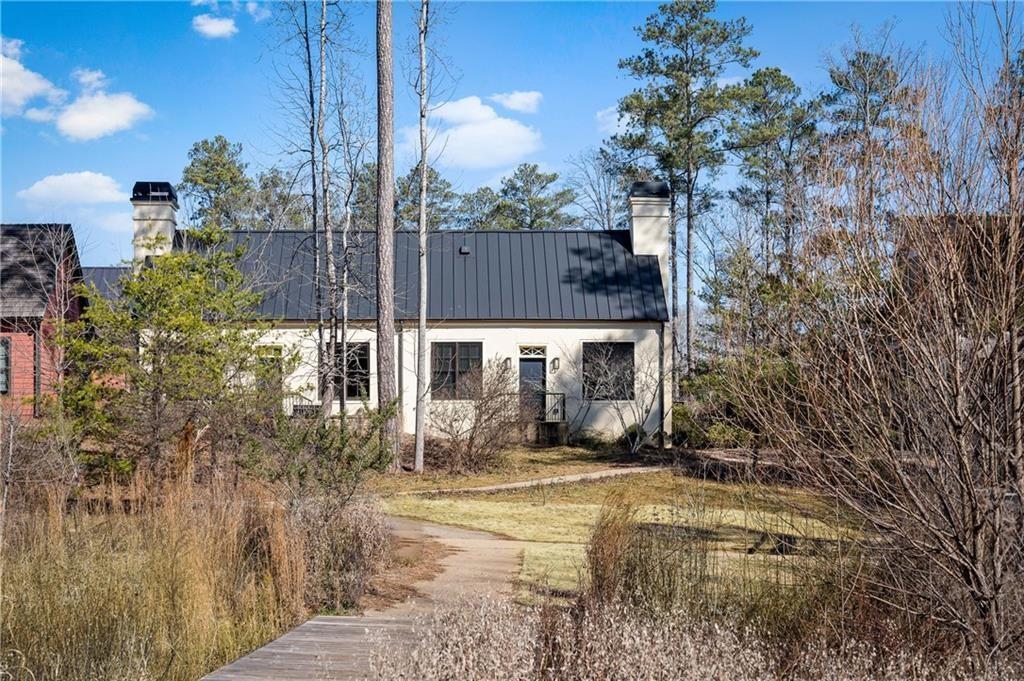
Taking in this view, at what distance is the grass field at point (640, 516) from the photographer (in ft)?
21.0

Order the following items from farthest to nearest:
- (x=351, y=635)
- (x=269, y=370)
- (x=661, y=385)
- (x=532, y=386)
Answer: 1. (x=532, y=386)
2. (x=661, y=385)
3. (x=269, y=370)
4. (x=351, y=635)

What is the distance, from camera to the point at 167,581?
6766 millimetres

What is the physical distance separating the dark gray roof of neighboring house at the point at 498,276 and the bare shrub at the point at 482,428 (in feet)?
16.2

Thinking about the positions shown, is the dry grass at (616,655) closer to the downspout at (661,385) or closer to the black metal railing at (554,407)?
the downspout at (661,385)

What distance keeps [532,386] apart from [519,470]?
543 centimetres

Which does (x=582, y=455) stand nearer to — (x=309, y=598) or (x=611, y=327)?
(x=611, y=327)

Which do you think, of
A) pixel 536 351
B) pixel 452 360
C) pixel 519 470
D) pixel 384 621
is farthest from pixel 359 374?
pixel 384 621

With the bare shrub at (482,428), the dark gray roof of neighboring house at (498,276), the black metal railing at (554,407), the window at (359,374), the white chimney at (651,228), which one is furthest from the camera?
the white chimney at (651,228)

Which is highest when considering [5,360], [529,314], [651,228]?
[651,228]

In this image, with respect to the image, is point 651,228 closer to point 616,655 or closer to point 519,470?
point 519,470

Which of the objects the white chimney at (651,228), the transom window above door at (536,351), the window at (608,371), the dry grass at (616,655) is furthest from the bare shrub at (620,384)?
the dry grass at (616,655)

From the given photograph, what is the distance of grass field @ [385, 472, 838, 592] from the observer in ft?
21.0

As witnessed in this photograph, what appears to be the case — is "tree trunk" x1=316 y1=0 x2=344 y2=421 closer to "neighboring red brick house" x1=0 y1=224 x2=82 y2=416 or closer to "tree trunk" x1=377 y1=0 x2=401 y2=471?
"tree trunk" x1=377 y1=0 x2=401 y2=471

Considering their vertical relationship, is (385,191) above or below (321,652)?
above
